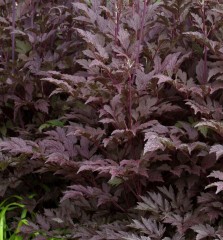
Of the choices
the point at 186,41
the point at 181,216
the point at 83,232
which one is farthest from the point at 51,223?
the point at 186,41

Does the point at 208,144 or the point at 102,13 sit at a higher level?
the point at 102,13

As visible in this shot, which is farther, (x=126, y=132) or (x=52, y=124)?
(x=52, y=124)

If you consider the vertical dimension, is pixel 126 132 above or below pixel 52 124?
above

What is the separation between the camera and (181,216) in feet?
8.14

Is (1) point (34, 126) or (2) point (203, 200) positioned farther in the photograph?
(1) point (34, 126)

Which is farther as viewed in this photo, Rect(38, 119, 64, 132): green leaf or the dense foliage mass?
Rect(38, 119, 64, 132): green leaf

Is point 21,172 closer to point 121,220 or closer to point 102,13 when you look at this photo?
point 121,220

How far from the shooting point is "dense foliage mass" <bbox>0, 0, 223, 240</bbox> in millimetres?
2439

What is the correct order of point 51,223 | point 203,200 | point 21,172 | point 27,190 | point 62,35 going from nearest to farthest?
point 203,200 → point 51,223 → point 21,172 → point 27,190 → point 62,35

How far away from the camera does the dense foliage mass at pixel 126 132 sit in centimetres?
244

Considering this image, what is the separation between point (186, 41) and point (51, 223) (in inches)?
47.3

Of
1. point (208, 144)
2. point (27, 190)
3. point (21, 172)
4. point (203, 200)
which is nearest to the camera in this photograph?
point (203, 200)

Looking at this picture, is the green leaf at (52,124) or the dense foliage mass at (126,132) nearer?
the dense foliage mass at (126,132)

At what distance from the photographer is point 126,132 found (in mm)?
2430
